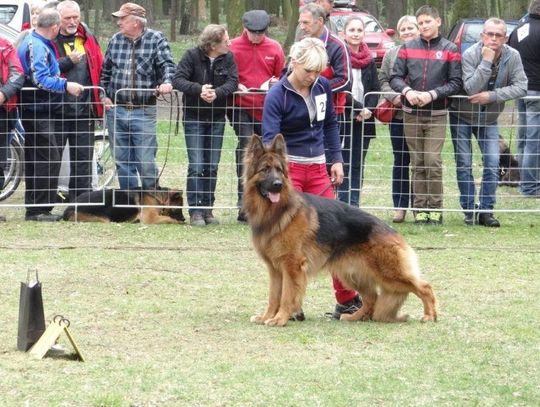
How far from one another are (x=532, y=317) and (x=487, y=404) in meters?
2.45

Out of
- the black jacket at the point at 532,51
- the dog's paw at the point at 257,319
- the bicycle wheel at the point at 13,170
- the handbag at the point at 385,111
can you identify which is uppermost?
the black jacket at the point at 532,51

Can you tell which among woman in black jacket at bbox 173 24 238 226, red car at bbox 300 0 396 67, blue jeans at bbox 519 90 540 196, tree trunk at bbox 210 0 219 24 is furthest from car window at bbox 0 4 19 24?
tree trunk at bbox 210 0 219 24

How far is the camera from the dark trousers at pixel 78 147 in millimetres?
12682

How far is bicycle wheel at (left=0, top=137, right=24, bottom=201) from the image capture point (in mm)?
12945

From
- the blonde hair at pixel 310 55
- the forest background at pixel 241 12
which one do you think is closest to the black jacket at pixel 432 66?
the blonde hair at pixel 310 55

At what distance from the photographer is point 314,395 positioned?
6168 millimetres

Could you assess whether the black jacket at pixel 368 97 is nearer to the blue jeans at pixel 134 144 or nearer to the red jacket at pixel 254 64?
the red jacket at pixel 254 64

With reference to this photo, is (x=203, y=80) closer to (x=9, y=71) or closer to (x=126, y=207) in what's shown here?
(x=126, y=207)

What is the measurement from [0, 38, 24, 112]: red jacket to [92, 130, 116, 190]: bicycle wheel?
4.19 ft

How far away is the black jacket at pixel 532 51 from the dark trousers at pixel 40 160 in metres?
6.04

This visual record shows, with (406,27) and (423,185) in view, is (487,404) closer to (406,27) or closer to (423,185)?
(423,185)

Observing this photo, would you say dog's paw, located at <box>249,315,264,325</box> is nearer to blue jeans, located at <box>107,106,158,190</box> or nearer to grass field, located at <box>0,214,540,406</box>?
grass field, located at <box>0,214,540,406</box>

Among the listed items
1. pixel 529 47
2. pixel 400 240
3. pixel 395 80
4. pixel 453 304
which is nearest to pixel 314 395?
pixel 400 240

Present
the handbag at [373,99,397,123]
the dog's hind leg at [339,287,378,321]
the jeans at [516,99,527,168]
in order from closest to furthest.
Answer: the dog's hind leg at [339,287,378,321] → the handbag at [373,99,397,123] → the jeans at [516,99,527,168]
